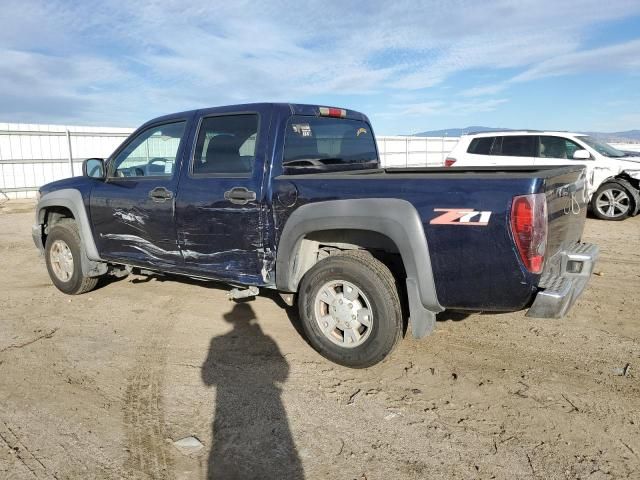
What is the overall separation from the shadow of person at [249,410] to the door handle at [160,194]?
1312 mm

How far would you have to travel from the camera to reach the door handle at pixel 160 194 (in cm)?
440

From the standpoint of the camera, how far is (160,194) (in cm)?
445

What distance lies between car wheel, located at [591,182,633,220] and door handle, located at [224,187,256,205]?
873cm

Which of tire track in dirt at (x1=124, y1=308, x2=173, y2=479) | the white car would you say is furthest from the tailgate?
the white car

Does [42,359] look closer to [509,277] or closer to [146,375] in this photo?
[146,375]

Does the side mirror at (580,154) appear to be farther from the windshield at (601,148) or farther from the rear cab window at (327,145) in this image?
the rear cab window at (327,145)

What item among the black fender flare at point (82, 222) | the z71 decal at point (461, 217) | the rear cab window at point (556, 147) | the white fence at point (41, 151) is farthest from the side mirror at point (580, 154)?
the white fence at point (41, 151)

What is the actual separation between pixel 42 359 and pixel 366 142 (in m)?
3.50

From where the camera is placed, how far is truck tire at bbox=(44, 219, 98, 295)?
5.44 meters

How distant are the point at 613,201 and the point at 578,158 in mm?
1170

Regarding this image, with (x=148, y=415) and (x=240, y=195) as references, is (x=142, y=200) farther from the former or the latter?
(x=148, y=415)

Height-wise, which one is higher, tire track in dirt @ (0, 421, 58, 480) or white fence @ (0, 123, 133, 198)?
white fence @ (0, 123, 133, 198)

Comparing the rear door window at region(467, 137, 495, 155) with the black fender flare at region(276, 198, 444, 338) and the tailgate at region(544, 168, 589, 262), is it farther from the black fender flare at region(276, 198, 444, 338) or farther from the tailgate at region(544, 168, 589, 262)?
the black fender flare at region(276, 198, 444, 338)

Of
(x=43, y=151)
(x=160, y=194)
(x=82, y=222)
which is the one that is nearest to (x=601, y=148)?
(x=160, y=194)
